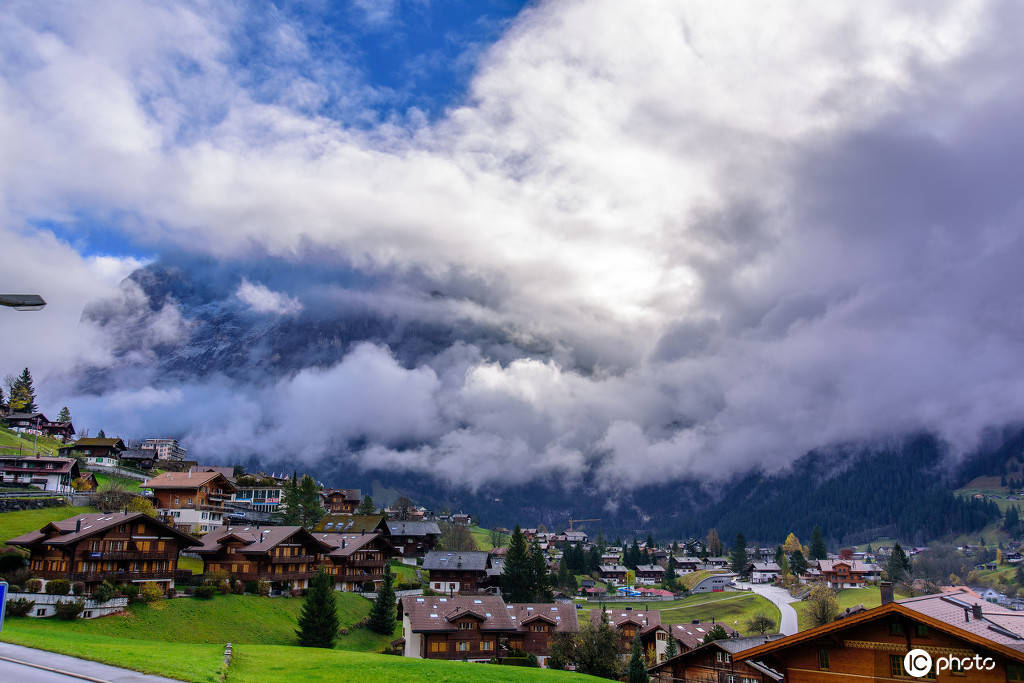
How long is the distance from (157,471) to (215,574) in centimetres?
8086

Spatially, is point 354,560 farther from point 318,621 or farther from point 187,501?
point 318,621

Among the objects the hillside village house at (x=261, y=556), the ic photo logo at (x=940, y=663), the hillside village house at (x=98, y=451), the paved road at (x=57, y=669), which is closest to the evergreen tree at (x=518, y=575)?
the hillside village house at (x=261, y=556)

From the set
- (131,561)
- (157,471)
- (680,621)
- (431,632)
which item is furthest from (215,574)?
(680,621)

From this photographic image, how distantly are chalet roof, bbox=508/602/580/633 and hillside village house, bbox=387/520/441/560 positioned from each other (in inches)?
2402

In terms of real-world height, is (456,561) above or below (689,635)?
above

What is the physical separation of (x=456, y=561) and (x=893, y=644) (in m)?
113

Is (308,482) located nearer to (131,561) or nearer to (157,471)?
(157,471)

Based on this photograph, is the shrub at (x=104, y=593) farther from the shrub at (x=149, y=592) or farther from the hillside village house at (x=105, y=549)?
the hillside village house at (x=105, y=549)

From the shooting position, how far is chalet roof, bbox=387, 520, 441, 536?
15638cm

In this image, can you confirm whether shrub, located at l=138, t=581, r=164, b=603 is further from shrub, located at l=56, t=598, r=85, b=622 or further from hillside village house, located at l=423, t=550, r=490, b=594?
hillside village house, located at l=423, t=550, r=490, b=594

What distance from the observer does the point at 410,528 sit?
15812 cm

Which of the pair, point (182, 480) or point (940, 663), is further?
point (182, 480)

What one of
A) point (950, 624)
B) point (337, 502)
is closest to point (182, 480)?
point (337, 502)

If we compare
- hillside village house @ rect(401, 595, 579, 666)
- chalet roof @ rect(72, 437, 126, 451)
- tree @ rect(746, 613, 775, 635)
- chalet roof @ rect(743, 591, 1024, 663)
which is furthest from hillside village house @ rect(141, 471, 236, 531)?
chalet roof @ rect(743, 591, 1024, 663)
